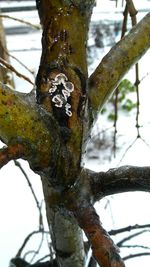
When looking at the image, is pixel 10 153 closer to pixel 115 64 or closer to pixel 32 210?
pixel 115 64

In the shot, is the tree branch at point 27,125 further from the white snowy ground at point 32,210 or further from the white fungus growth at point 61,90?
the white snowy ground at point 32,210

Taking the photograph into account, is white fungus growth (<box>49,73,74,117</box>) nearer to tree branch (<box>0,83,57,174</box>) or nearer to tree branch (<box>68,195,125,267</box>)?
tree branch (<box>0,83,57,174</box>)

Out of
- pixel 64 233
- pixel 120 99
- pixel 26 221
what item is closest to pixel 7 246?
pixel 26 221

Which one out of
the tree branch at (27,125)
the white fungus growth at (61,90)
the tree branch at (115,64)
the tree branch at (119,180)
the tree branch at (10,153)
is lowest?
the tree branch at (119,180)

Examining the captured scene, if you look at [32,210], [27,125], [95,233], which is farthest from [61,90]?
[32,210]

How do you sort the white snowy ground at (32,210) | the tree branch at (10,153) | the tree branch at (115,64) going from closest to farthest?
1. the tree branch at (10,153)
2. the tree branch at (115,64)
3. the white snowy ground at (32,210)

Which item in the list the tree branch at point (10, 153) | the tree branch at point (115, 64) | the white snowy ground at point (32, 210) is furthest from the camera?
the white snowy ground at point (32, 210)

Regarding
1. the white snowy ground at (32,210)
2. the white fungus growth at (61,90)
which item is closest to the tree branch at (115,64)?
the white fungus growth at (61,90)

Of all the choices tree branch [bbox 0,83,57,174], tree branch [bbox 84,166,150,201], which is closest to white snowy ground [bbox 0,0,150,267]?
tree branch [bbox 84,166,150,201]
